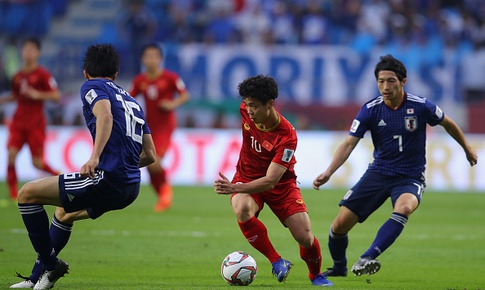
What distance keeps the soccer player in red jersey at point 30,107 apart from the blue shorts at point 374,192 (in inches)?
308

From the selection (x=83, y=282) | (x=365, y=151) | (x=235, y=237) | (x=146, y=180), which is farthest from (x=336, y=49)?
(x=83, y=282)

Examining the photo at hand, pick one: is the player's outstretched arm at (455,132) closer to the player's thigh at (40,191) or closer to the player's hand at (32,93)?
the player's thigh at (40,191)

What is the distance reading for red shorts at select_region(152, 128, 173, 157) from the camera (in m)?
14.8

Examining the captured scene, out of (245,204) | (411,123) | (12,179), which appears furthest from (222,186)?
(12,179)

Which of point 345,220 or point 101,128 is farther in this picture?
point 345,220

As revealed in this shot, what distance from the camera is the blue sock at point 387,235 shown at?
750 cm

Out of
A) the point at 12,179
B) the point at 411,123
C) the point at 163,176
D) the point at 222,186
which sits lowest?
the point at 12,179

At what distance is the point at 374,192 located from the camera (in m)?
8.29

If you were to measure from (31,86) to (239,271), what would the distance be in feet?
28.4

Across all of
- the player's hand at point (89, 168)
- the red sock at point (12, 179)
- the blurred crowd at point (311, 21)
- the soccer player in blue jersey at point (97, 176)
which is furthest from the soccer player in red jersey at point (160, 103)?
the blurred crowd at point (311, 21)

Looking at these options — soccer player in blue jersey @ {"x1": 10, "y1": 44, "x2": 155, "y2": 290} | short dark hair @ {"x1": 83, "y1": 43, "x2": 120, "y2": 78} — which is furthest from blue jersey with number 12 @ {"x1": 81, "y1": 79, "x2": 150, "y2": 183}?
short dark hair @ {"x1": 83, "y1": 43, "x2": 120, "y2": 78}

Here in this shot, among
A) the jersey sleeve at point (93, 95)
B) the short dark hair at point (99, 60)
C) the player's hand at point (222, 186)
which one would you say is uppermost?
the short dark hair at point (99, 60)

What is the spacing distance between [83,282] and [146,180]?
1393 cm

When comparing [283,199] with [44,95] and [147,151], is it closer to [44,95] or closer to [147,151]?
[147,151]
